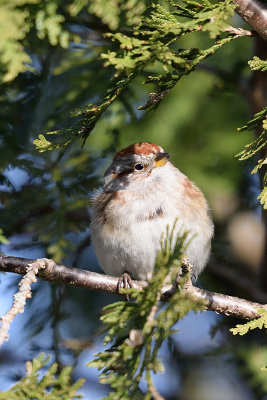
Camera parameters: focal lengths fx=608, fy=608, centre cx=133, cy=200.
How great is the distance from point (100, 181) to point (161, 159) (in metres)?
0.52

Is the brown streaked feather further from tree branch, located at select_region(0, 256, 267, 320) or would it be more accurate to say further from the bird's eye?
tree branch, located at select_region(0, 256, 267, 320)

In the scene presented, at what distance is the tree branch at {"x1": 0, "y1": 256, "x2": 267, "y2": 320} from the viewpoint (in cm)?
256

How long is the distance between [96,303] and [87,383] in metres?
0.53

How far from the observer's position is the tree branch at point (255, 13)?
2566 millimetres

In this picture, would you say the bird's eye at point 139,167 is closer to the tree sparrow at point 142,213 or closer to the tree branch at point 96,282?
the tree sparrow at point 142,213

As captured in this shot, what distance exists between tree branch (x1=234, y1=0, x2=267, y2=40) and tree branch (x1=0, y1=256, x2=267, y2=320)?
3.69ft

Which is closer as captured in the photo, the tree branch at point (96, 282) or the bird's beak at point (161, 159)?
the tree branch at point (96, 282)

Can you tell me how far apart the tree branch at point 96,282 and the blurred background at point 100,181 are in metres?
0.85

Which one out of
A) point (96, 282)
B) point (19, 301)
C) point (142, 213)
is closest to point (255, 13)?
point (142, 213)

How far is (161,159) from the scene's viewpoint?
3672mm

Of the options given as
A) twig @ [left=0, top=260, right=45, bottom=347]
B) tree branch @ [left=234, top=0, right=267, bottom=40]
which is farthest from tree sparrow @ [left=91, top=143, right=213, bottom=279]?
tree branch @ [left=234, top=0, right=267, bottom=40]

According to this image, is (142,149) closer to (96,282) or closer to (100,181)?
(100,181)

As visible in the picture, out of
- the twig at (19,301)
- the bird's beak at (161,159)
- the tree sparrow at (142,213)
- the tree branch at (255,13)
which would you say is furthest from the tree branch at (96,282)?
the tree branch at (255,13)

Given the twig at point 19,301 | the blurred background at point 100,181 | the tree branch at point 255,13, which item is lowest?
the blurred background at point 100,181
